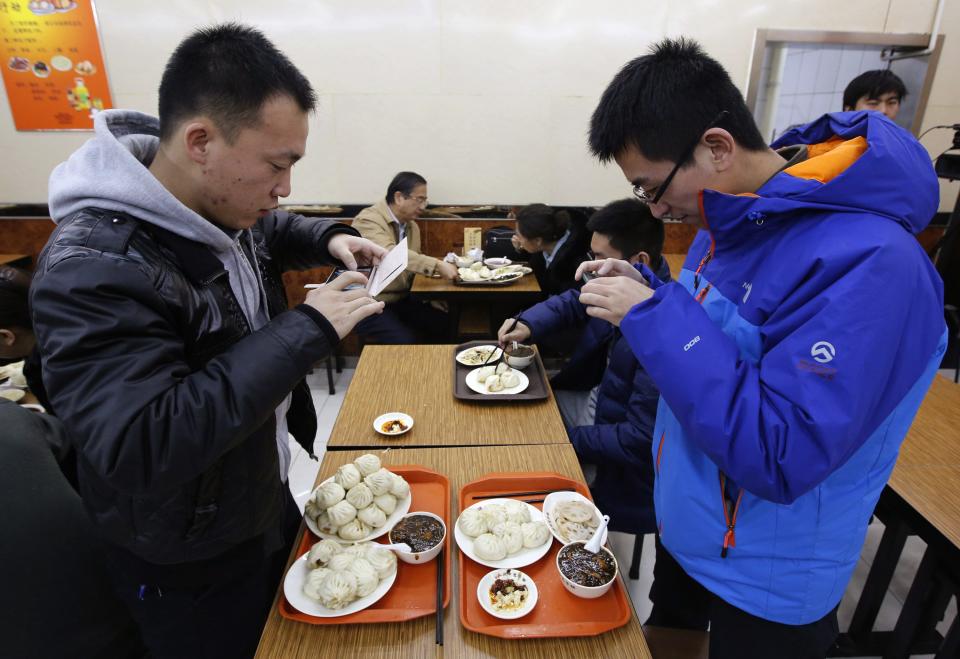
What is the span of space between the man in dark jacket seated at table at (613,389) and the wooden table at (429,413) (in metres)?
0.23

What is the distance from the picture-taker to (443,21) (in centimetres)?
400

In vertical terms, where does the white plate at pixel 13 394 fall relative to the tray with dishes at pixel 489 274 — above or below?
above

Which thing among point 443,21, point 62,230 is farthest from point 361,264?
point 443,21

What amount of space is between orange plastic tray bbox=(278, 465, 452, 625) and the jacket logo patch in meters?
0.82

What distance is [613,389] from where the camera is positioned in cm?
191

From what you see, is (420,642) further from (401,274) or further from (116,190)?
(401,274)

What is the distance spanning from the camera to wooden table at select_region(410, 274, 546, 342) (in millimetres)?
3393

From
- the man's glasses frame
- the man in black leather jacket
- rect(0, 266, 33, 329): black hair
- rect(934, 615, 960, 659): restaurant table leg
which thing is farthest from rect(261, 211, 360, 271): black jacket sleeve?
rect(934, 615, 960, 659): restaurant table leg

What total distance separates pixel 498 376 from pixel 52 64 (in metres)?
4.73

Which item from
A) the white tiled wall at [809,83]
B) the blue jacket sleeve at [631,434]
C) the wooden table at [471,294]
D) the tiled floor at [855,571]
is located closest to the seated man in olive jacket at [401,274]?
the wooden table at [471,294]

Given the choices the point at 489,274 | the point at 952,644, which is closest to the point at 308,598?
the point at 952,644

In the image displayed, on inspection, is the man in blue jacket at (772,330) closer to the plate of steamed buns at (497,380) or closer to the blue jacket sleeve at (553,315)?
the plate of steamed buns at (497,380)

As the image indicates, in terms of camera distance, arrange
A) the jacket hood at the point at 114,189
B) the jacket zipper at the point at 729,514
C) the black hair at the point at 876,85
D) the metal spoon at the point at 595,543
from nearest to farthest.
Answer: the jacket hood at the point at 114,189 < the jacket zipper at the point at 729,514 < the metal spoon at the point at 595,543 < the black hair at the point at 876,85

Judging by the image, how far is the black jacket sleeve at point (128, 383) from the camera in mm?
769
